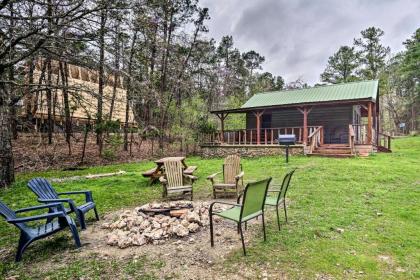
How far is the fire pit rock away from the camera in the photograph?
3770 mm

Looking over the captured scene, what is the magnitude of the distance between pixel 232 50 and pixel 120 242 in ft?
92.8

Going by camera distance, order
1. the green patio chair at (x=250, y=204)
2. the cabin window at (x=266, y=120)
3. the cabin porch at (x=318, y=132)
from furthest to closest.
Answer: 1. the cabin window at (x=266, y=120)
2. the cabin porch at (x=318, y=132)
3. the green patio chair at (x=250, y=204)

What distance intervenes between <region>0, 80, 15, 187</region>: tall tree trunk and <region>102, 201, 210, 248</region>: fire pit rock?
16.8 feet

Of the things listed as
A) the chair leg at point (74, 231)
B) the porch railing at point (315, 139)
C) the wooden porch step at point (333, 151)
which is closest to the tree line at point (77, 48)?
the chair leg at point (74, 231)

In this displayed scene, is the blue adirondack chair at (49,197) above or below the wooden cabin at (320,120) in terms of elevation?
below

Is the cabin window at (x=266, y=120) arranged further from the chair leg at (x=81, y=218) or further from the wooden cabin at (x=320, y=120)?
the chair leg at (x=81, y=218)

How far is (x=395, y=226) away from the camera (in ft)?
13.2

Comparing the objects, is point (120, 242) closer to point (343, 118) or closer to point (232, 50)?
point (343, 118)

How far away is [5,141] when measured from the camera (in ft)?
24.5

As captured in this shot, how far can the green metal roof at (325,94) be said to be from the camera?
13474 mm

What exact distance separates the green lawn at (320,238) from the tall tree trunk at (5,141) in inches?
28.1

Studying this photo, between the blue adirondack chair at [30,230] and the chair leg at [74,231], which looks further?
the chair leg at [74,231]

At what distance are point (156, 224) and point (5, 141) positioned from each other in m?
6.19

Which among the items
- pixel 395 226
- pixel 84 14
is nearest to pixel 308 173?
pixel 395 226
